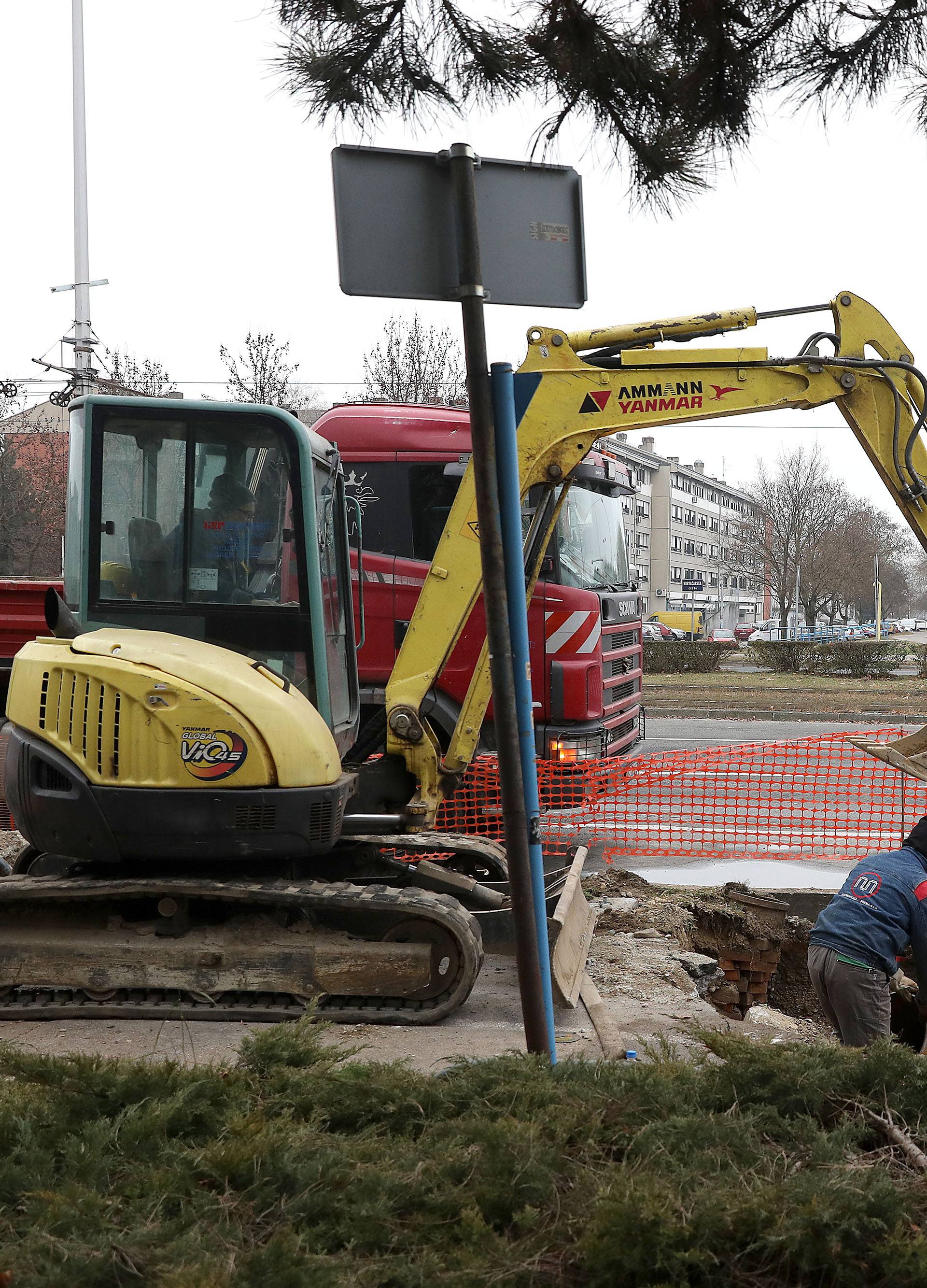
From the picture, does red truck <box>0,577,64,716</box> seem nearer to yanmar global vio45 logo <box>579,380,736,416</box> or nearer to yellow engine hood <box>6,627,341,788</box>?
yellow engine hood <box>6,627,341,788</box>

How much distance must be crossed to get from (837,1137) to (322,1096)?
133 cm

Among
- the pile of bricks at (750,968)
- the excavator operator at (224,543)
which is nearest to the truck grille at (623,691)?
the pile of bricks at (750,968)

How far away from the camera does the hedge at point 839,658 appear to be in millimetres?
28594

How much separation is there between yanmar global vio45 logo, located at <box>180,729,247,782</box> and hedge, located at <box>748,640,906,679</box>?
25.4 m

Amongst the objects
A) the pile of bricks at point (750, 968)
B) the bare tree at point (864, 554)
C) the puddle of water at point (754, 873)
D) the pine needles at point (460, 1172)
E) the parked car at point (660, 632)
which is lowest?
the pile of bricks at point (750, 968)

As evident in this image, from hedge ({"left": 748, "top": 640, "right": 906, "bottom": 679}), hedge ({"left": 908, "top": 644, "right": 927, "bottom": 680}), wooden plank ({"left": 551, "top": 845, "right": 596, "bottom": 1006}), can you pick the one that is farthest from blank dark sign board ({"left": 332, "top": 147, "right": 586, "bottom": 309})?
hedge ({"left": 748, "top": 640, "right": 906, "bottom": 679})

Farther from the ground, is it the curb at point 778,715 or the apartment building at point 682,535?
the apartment building at point 682,535

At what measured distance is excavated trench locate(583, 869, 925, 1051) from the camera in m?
7.30

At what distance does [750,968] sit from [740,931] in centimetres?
31

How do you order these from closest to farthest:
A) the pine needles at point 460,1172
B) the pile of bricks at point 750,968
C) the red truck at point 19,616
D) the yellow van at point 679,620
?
the pine needles at point 460,1172 < the pile of bricks at point 750,968 < the red truck at point 19,616 < the yellow van at point 679,620

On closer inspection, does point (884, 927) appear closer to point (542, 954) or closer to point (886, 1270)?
point (542, 954)

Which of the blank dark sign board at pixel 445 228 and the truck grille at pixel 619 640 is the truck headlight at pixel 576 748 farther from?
the blank dark sign board at pixel 445 228

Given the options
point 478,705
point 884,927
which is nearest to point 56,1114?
point 884,927

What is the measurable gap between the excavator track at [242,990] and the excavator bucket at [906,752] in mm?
2136
